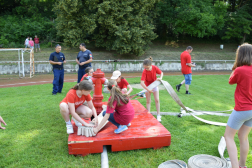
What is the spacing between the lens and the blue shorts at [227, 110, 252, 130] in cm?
253

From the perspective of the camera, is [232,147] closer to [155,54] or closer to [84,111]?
[84,111]

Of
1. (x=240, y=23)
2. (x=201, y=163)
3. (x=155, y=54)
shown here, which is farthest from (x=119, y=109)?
(x=240, y=23)

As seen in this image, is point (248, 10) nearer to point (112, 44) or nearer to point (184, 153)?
point (112, 44)

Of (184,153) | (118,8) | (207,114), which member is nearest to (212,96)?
(207,114)

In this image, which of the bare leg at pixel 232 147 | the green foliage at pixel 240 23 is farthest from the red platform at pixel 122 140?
the green foliage at pixel 240 23

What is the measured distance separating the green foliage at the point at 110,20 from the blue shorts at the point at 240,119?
54.7ft

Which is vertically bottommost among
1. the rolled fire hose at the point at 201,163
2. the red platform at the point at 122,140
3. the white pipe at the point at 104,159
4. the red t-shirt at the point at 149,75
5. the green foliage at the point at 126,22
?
the white pipe at the point at 104,159

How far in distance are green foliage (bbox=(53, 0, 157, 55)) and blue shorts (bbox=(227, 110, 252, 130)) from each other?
1668cm

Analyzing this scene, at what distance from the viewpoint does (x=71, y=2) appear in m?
18.6

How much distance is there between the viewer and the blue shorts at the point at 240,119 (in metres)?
2.53

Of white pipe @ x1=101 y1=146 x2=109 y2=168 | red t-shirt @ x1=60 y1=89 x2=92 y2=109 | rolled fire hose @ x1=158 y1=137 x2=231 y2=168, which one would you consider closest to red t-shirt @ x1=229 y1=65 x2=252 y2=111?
rolled fire hose @ x1=158 y1=137 x2=231 y2=168

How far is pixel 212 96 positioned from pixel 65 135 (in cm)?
623

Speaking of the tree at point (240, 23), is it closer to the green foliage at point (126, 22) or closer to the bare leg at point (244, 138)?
the green foliage at point (126, 22)

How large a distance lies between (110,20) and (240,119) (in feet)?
58.7
